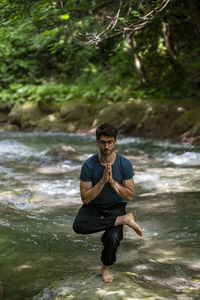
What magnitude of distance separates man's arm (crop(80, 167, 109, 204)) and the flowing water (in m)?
0.80

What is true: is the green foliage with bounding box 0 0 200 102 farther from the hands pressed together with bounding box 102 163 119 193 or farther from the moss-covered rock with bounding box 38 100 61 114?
the hands pressed together with bounding box 102 163 119 193

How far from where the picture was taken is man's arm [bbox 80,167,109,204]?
11.6 feet

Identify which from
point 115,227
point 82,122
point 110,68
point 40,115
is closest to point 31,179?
point 115,227

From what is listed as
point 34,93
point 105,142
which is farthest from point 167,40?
point 105,142

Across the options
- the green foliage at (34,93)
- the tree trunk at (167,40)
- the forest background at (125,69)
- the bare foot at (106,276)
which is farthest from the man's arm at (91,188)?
the green foliage at (34,93)

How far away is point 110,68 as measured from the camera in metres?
21.6

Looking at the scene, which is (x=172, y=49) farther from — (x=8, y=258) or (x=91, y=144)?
(x=8, y=258)

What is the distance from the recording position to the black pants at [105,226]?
3676mm

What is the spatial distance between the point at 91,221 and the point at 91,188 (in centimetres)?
32

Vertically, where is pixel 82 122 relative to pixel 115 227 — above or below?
above

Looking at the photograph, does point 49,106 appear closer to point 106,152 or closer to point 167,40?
point 167,40

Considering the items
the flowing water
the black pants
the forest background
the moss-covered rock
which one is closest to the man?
the black pants

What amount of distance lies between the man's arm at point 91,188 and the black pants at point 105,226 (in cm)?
17

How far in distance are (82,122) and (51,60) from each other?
7.95m
